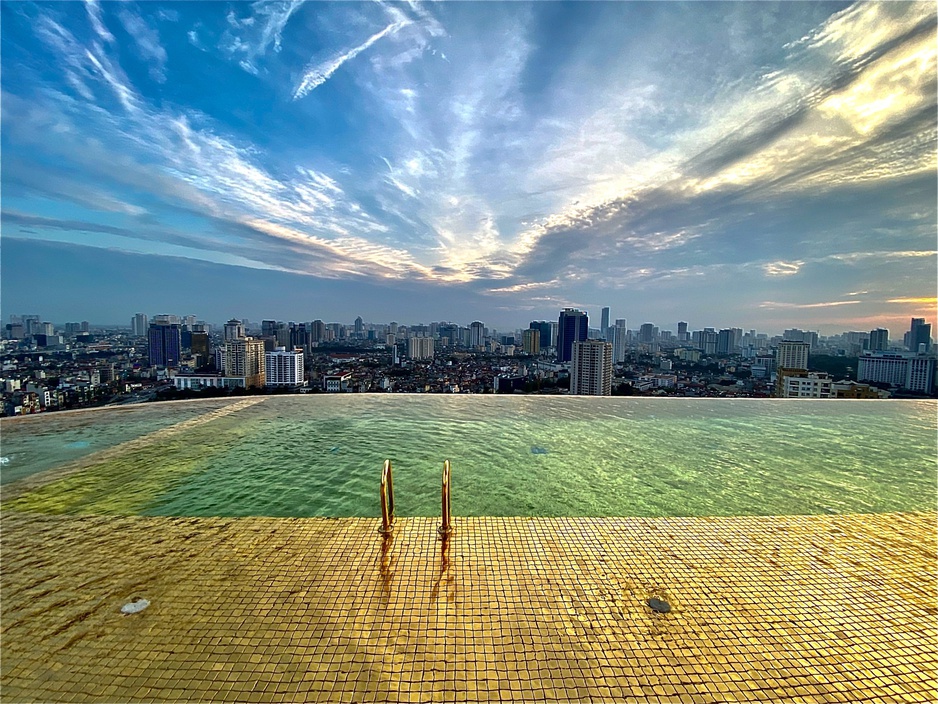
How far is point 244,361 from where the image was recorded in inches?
803

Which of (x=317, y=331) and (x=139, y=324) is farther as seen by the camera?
(x=317, y=331)

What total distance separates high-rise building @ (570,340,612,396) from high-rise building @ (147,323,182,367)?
22.6 m

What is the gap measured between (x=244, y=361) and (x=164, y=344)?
6.03m

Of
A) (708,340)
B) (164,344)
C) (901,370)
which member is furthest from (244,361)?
(708,340)

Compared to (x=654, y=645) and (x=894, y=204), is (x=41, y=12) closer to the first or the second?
(x=654, y=645)

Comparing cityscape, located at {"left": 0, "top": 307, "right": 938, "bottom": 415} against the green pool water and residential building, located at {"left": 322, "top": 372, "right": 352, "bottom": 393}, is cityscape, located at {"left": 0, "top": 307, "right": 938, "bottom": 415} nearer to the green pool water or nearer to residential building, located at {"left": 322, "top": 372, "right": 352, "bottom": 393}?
residential building, located at {"left": 322, "top": 372, "right": 352, "bottom": 393}

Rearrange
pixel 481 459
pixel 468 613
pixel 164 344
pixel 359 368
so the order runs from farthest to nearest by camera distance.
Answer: pixel 359 368, pixel 164 344, pixel 481 459, pixel 468 613

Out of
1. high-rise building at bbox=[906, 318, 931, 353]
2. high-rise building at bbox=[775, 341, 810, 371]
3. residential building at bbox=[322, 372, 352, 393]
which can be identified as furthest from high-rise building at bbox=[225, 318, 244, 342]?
high-rise building at bbox=[906, 318, 931, 353]

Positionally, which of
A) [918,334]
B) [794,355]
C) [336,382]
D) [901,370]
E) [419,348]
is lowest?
[336,382]

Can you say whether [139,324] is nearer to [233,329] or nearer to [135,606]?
[233,329]

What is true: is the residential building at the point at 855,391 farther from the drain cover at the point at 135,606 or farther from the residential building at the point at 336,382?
the residential building at the point at 336,382

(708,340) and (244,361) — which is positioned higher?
(708,340)

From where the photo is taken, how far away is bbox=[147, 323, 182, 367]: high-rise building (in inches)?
829

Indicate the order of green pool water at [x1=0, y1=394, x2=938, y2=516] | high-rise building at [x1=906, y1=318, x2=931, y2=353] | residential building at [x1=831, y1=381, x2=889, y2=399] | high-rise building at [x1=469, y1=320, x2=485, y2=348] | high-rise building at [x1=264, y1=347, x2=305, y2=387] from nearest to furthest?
green pool water at [x1=0, y1=394, x2=938, y2=516] → residential building at [x1=831, y1=381, x2=889, y2=399] → high-rise building at [x1=264, y1=347, x2=305, y2=387] → high-rise building at [x1=906, y1=318, x2=931, y2=353] → high-rise building at [x1=469, y1=320, x2=485, y2=348]
